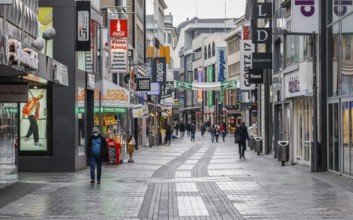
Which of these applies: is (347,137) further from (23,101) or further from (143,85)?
(143,85)

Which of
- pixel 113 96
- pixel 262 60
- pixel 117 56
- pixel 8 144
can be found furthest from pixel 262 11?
pixel 8 144

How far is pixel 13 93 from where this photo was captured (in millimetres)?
20438

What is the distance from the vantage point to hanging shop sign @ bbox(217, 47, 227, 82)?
123m

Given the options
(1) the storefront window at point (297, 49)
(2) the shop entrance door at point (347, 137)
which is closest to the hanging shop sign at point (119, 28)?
(1) the storefront window at point (297, 49)

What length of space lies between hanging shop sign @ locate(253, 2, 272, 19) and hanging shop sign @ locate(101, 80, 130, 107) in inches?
308

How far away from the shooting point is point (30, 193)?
62.1 ft

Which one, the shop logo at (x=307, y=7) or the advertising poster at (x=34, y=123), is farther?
the advertising poster at (x=34, y=123)

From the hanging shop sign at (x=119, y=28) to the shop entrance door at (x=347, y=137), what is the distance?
16.4 meters

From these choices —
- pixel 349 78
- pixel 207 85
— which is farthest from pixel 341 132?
pixel 207 85

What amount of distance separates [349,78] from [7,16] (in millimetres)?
10324

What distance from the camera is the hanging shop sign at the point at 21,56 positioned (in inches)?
639

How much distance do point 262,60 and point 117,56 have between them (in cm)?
742

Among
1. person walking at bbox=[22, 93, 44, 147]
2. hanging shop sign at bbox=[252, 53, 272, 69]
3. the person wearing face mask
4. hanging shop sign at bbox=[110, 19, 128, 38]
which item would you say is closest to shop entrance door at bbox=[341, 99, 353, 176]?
the person wearing face mask

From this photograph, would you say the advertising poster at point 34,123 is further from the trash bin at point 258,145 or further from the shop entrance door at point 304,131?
the trash bin at point 258,145
